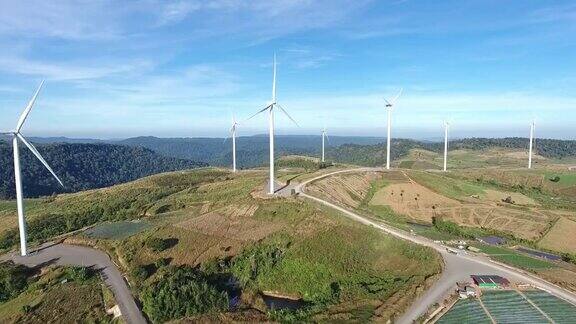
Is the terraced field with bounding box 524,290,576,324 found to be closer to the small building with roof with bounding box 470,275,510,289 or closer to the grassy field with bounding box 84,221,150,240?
the small building with roof with bounding box 470,275,510,289

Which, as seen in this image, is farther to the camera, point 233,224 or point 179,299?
point 233,224

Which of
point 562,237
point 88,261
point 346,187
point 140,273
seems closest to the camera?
point 140,273

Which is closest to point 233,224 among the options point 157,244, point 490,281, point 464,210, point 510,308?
point 157,244

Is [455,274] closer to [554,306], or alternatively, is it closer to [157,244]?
[554,306]

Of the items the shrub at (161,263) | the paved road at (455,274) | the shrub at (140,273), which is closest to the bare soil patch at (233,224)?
the shrub at (161,263)

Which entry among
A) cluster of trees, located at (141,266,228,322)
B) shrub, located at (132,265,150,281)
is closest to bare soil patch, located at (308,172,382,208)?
shrub, located at (132,265,150,281)
